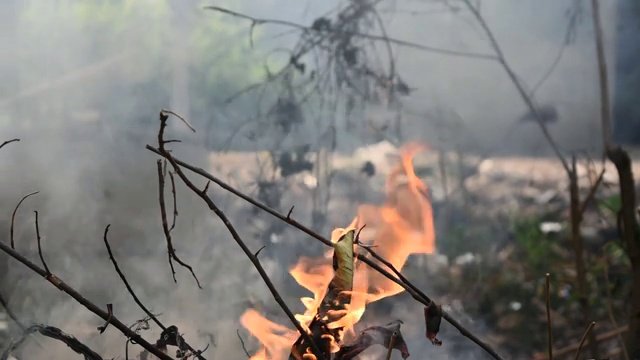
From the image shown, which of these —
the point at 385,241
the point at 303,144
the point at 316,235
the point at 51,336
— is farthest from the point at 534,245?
the point at 51,336

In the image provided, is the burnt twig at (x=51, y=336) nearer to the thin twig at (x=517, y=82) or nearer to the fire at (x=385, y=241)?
the fire at (x=385, y=241)

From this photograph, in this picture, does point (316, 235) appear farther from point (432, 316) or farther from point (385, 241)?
point (385, 241)

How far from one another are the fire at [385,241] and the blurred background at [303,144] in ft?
0.13

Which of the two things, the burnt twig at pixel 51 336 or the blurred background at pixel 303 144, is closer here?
the burnt twig at pixel 51 336

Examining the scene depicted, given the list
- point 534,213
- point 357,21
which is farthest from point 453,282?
point 357,21

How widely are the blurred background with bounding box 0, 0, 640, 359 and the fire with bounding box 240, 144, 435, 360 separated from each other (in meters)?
0.04

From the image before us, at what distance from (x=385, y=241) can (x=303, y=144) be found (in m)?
0.36

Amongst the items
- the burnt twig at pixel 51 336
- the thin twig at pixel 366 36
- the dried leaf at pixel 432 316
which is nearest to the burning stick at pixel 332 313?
the dried leaf at pixel 432 316

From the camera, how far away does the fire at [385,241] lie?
1534 millimetres

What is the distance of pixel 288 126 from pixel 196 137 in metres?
0.26

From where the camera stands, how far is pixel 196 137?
182cm

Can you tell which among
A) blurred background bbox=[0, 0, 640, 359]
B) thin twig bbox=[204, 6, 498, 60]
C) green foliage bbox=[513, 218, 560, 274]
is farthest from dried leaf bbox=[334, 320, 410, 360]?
green foliage bbox=[513, 218, 560, 274]

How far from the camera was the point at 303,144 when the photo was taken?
6.30ft

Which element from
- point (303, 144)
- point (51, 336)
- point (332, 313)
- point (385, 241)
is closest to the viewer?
point (51, 336)
